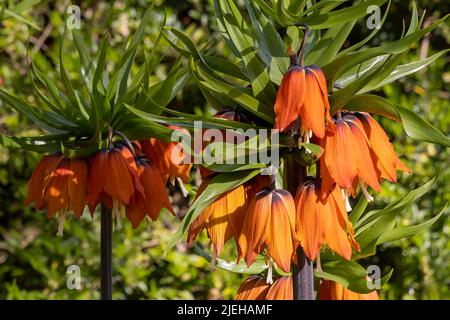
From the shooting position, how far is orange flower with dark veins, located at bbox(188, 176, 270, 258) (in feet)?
5.03

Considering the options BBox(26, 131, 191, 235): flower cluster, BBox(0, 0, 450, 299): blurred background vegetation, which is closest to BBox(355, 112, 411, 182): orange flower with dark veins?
BBox(26, 131, 191, 235): flower cluster

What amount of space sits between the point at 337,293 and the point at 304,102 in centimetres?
47

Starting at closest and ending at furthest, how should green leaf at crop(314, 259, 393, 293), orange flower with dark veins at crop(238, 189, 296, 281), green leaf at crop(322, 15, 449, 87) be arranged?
green leaf at crop(322, 15, 449, 87), orange flower with dark veins at crop(238, 189, 296, 281), green leaf at crop(314, 259, 393, 293)

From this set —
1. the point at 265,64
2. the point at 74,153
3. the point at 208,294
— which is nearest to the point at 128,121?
the point at 74,153

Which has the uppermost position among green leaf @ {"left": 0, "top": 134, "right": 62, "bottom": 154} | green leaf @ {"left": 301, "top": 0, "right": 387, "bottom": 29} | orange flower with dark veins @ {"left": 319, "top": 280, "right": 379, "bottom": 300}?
green leaf @ {"left": 301, "top": 0, "right": 387, "bottom": 29}

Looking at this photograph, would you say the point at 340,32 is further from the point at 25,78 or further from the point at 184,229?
the point at 25,78

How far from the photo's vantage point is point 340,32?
1500 millimetres

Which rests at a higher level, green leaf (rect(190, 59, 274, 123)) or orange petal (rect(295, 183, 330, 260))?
green leaf (rect(190, 59, 274, 123))

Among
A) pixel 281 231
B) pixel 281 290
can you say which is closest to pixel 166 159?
pixel 281 290

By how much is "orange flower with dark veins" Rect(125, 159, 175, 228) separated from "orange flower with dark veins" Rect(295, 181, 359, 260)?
0.46 meters

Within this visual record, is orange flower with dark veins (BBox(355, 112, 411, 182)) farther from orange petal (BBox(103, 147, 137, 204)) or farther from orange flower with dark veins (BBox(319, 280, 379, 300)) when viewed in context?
orange petal (BBox(103, 147, 137, 204))

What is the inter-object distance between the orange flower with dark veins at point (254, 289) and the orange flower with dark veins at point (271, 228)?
235 millimetres

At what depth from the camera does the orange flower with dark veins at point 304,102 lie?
1416 mm

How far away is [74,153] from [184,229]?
515mm
